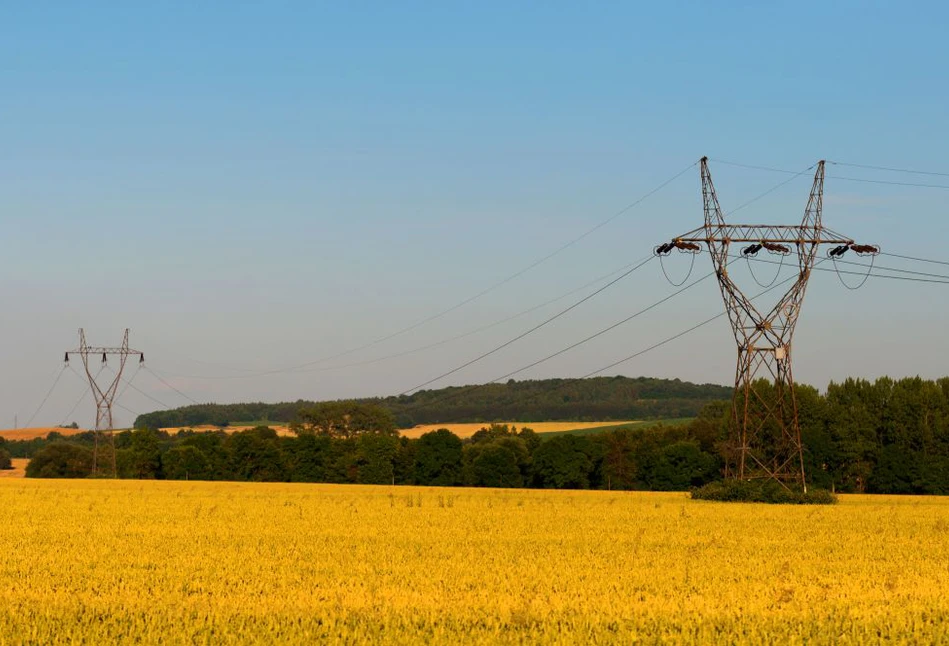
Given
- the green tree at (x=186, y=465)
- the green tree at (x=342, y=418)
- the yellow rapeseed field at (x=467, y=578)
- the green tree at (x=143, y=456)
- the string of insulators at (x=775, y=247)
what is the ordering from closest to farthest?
1. the yellow rapeseed field at (x=467, y=578)
2. the string of insulators at (x=775, y=247)
3. the green tree at (x=186, y=465)
4. the green tree at (x=143, y=456)
5. the green tree at (x=342, y=418)

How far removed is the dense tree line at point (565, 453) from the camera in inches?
4582

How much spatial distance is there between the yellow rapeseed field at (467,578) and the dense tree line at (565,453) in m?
73.0

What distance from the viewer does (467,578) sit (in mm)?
24562

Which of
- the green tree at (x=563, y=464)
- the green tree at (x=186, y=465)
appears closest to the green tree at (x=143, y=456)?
the green tree at (x=186, y=465)

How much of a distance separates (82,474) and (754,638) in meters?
128

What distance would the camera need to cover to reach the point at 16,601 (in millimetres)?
21016

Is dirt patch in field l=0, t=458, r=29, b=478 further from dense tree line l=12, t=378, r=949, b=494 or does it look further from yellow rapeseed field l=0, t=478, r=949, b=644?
yellow rapeseed field l=0, t=478, r=949, b=644

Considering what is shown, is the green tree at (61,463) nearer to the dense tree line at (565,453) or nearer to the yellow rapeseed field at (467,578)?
the dense tree line at (565,453)

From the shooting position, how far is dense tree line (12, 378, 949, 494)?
116375 millimetres

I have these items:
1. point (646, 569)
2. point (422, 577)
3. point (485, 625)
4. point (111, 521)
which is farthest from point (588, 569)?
point (111, 521)

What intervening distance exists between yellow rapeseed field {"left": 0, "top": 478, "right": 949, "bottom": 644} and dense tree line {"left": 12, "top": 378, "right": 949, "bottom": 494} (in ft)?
240

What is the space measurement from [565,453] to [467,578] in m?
102

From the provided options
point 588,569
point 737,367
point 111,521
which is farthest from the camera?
point 737,367

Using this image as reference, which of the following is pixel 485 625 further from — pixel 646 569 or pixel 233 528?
pixel 233 528
